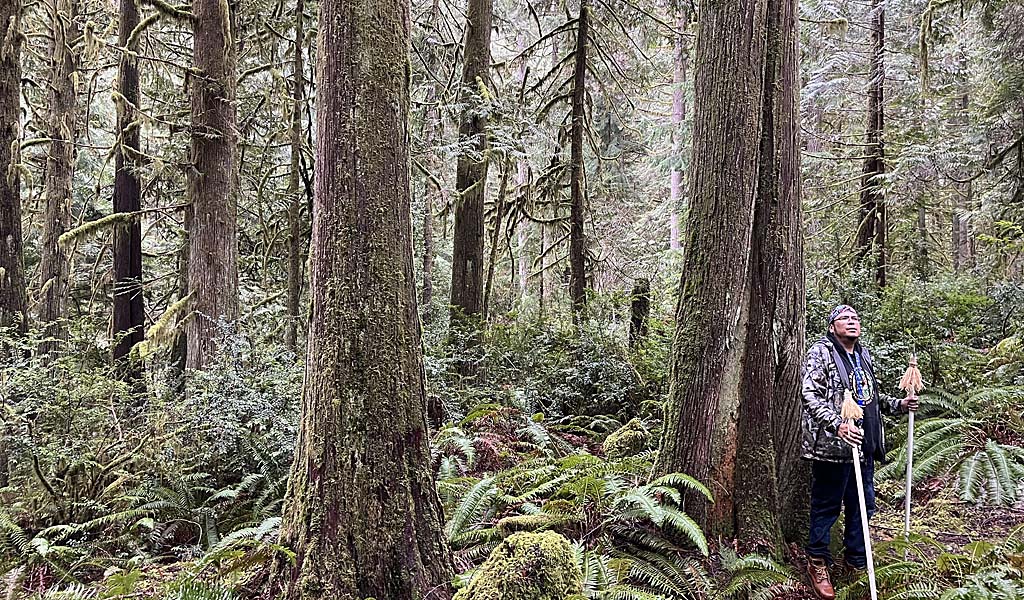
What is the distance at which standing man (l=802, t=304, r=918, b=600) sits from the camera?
5.08 m

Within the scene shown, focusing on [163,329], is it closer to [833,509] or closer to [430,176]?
[430,176]

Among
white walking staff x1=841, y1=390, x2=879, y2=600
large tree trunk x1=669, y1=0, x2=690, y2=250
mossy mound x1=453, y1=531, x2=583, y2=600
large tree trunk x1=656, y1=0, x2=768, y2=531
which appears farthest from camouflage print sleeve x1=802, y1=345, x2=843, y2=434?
large tree trunk x1=669, y1=0, x2=690, y2=250

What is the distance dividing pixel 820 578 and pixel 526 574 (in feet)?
12.4

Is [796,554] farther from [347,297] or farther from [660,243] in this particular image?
[660,243]

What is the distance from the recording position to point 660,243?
21.5m

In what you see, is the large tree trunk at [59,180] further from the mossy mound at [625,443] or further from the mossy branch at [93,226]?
the mossy mound at [625,443]

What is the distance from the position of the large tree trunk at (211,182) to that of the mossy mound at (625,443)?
204 inches

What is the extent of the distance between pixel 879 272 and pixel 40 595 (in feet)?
41.2

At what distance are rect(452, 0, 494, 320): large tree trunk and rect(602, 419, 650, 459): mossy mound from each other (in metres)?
4.22

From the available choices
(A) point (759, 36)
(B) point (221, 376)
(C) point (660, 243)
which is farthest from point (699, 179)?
(C) point (660, 243)

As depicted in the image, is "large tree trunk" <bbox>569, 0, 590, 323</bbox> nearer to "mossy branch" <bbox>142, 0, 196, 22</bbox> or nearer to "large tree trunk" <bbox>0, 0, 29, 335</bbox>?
"mossy branch" <bbox>142, 0, 196, 22</bbox>

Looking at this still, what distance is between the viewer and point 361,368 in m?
3.81

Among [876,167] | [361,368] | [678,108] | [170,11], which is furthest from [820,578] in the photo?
[678,108]

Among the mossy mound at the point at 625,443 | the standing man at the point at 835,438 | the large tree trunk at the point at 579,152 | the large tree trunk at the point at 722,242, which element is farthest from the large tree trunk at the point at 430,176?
the standing man at the point at 835,438
